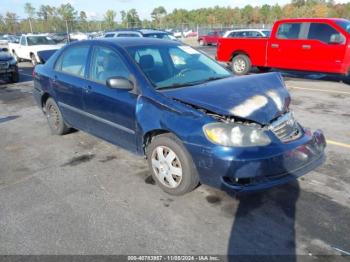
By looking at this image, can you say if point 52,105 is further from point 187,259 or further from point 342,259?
point 342,259

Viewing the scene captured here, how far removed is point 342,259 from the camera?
2.64m

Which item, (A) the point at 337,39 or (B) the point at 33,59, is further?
(B) the point at 33,59

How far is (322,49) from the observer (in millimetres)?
10023

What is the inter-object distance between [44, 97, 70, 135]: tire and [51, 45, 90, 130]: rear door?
0.20m

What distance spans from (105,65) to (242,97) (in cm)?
189

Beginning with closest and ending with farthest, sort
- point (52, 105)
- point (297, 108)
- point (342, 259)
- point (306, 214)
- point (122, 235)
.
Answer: point (342, 259) → point (122, 235) → point (306, 214) → point (52, 105) → point (297, 108)

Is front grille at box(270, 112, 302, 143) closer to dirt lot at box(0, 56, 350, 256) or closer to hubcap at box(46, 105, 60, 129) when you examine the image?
dirt lot at box(0, 56, 350, 256)

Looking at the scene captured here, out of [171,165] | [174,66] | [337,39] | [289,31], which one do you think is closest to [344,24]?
[337,39]

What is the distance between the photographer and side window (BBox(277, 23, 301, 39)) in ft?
34.8

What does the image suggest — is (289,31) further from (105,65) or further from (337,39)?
(105,65)

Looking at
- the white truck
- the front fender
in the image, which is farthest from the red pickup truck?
the white truck

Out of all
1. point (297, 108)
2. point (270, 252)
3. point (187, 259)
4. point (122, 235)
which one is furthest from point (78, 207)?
point (297, 108)

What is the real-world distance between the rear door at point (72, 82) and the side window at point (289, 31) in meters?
7.90

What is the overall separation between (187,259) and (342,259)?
122cm
